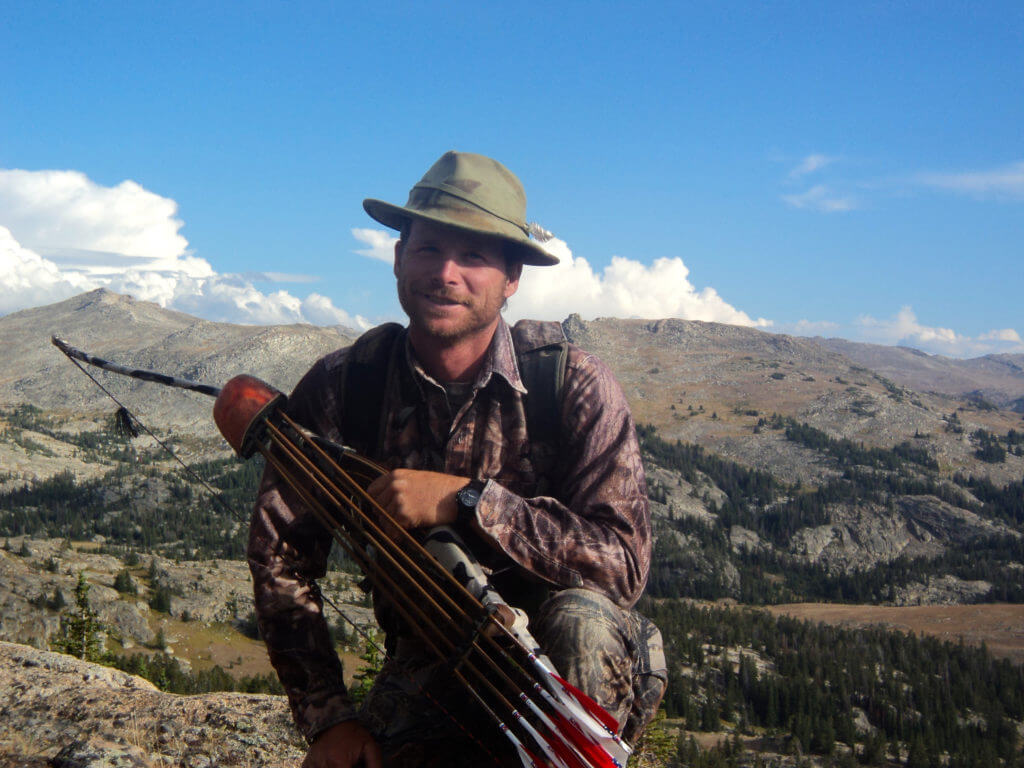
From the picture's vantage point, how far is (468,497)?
5203 mm

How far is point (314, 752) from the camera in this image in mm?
5348

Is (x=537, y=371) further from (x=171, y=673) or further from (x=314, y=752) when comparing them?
(x=171, y=673)

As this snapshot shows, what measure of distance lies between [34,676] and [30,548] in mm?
194396

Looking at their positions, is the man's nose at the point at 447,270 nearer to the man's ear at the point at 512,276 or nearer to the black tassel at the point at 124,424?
the man's ear at the point at 512,276

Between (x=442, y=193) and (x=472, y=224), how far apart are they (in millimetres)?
393

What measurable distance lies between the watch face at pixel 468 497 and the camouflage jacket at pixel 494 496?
8cm

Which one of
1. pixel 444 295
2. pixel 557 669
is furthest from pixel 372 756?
pixel 444 295

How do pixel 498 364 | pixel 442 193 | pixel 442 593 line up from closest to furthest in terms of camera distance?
pixel 442 593
pixel 442 193
pixel 498 364

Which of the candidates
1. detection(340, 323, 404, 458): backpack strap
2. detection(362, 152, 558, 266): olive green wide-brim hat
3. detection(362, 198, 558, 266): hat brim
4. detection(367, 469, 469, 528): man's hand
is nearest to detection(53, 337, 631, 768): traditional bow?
detection(367, 469, 469, 528): man's hand

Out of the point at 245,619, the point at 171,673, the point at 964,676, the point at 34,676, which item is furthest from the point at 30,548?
the point at 964,676

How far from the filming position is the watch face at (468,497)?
17.0 ft

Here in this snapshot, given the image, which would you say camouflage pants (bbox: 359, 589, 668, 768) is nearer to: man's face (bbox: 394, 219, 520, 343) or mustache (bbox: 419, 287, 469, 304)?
man's face (bbox: 394, 219, 520, 343)

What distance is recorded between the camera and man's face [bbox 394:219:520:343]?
6.02 m

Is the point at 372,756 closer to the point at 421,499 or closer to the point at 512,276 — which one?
the point at 421,499
